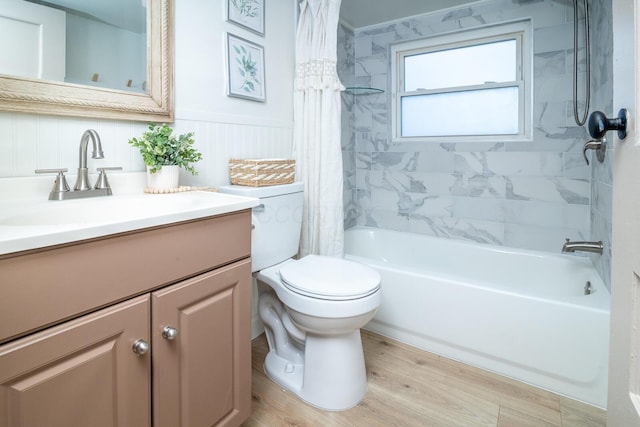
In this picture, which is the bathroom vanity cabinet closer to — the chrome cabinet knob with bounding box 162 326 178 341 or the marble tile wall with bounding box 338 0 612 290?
the chrome cabinet knob with bounding box 162 326 178 341

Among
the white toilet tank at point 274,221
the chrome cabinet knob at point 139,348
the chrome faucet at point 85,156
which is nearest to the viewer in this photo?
the chrome cabinet knob at point 139,348

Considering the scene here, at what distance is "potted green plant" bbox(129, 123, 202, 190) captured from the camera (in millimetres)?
1337

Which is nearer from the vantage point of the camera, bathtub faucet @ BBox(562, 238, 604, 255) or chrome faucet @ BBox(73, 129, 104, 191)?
chrome faucet @ BBox(73, 129, 104, 191)

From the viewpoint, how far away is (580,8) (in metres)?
2.06

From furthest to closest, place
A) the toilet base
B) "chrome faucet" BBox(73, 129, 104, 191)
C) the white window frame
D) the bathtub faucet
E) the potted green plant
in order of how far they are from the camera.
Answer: the white window frame → the bathtub faucet → the toilet base → the potted green plant → "chrome faucet" BBox(73, 129, 104, 191)

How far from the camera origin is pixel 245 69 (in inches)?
72.8

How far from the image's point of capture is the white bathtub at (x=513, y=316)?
5.01 ft

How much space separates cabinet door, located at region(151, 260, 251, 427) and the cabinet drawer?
0.06 metres

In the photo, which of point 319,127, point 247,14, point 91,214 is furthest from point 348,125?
point 91,214

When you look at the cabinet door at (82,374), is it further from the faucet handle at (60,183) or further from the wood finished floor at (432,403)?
the wood finished floor at (432,403)

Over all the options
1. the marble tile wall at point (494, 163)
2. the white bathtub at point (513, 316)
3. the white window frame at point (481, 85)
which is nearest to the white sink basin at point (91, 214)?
the white bathtub at point (513, 316)

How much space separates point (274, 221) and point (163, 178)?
55cm

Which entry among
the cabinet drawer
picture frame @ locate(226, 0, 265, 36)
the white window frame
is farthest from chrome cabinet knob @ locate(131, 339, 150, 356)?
the white window frame

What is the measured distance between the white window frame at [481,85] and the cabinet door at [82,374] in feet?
7.92
